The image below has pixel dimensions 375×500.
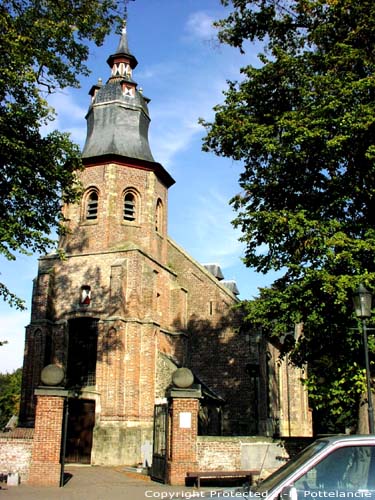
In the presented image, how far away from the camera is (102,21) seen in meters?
13.7

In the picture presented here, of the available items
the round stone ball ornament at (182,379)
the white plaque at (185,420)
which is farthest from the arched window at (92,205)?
the white plaque at (185,420)

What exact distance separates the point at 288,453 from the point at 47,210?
976 cm

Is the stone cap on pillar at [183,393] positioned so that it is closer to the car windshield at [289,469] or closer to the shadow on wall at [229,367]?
the shadow on wall at [229,367]

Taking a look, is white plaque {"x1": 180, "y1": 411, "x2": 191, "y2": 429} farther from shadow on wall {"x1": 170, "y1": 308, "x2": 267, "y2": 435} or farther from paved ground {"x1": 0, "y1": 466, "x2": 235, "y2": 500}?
shadow on wall {"x1": 170, "y1": 308, "x2": 267, "y2": 435}

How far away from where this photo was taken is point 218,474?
12875 millimetres

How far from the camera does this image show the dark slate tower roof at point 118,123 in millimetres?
25125

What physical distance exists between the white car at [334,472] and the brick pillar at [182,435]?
31.4 ft

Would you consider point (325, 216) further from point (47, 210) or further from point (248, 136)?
point (47, 210)

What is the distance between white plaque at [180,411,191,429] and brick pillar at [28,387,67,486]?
3.02 m

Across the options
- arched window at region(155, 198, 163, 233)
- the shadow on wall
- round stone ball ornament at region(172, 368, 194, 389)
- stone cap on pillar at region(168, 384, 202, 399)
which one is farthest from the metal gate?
arched window at region(155, 198, 163, 233)

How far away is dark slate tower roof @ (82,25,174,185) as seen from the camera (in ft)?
82.4

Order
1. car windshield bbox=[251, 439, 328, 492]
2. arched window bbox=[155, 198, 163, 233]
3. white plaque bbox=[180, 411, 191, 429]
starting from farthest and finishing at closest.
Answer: arched window bbox=[155, 198, 163, 233]
white plaque bbox=[180, 411, 191, 429]
car windshield bbox=[251, 439, 328, 492]

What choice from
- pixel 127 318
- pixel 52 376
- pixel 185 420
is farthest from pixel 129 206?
pixel 185 420

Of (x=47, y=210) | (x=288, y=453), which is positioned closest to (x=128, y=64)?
(x=47, y=210)
